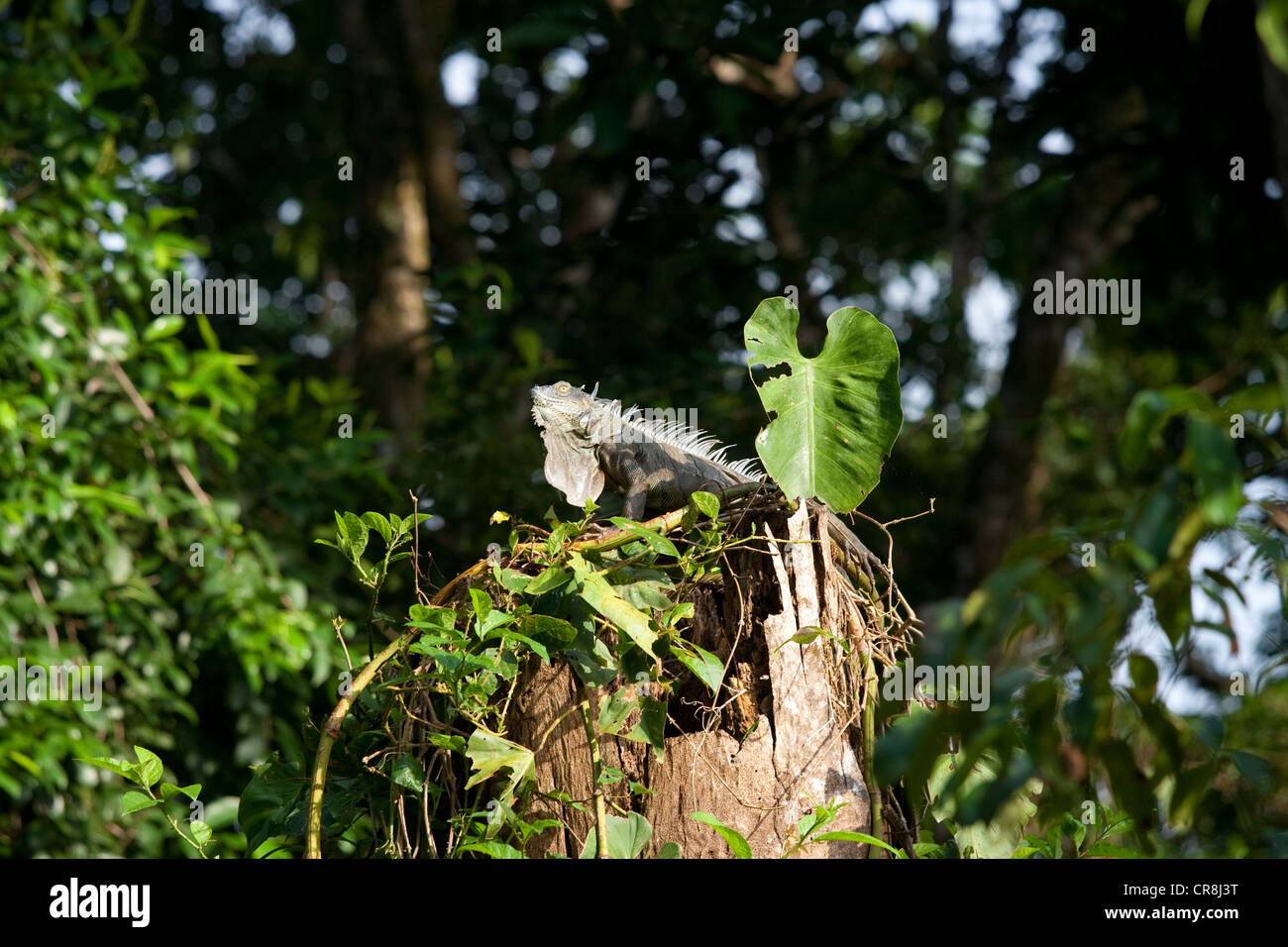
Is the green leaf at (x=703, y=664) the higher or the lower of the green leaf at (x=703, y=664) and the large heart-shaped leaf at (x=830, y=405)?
the lower

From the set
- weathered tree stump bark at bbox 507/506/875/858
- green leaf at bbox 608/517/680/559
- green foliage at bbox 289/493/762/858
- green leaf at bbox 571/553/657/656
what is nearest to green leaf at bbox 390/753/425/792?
green foliage at bbox 289/493/762/858

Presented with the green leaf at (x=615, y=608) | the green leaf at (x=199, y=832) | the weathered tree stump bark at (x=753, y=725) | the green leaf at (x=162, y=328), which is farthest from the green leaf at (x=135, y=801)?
the green leaf at (x=162, y=328)

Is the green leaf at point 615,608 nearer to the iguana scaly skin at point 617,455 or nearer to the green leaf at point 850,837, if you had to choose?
the green leaf at point 850,837

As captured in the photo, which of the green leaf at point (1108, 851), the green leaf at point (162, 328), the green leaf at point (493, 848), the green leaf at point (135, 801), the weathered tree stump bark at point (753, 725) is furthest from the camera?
the green leaf at point (162, 328)

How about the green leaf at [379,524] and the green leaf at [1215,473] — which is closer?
the green leaf at [1215,473]

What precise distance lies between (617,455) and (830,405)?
649 mm

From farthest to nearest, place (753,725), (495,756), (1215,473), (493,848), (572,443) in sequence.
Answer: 1. (572,443)
2. (753,725)
3. (495,756)
4. (493,848)
5. (1215,473)

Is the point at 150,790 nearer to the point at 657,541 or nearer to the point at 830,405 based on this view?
the point at 657,541

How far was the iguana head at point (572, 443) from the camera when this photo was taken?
308cm

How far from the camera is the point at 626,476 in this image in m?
2.99

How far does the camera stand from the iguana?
9.70 feet

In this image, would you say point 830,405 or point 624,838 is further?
point 830,405

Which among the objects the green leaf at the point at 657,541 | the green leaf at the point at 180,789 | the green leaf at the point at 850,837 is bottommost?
the green leaf at the point at 850,837

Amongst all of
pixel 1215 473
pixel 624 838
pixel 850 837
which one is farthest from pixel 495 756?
pixel 1215 473
